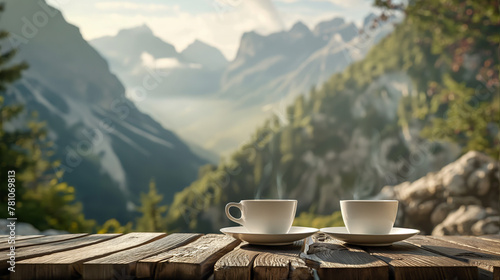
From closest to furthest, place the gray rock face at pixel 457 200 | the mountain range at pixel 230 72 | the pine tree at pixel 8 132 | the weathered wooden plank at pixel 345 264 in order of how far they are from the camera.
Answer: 1. the weathered wooden plank at pixel 345 264
2. the gray rock face at pixel 457 200
3. the pine tree at pixel 8 132
4. the mountain range at pixel 230 72

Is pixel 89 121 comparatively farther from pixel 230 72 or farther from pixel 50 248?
pixel 50 248

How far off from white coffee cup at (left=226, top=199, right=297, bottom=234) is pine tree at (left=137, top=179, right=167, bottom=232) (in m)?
3.13

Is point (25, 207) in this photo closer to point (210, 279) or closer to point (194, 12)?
point (194, 12)

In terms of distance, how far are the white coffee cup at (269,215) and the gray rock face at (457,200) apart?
2.94 m

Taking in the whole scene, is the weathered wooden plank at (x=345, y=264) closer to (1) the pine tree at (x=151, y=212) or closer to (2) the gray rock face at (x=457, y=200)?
(2) the gray rock face at (x=457, y=200)

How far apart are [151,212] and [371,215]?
3256 mm

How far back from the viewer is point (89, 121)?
158 inches

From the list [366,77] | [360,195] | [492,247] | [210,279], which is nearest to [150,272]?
[210,279]

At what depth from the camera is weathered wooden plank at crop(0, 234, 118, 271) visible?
0.74 m

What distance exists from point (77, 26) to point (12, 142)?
114cm

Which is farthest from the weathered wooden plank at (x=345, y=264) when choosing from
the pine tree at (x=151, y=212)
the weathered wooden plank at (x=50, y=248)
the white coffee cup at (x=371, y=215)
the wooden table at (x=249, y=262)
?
the pine tree at (x=151, y=212)

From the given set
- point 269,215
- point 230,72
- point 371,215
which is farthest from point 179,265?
point 230,72

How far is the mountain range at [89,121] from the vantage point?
3.90 metres

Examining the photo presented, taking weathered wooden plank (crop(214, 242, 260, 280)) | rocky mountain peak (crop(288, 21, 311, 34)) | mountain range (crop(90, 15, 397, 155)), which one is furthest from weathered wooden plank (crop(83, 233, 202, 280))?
rocky mountain peak (crop(288, 21, 311, 34))
